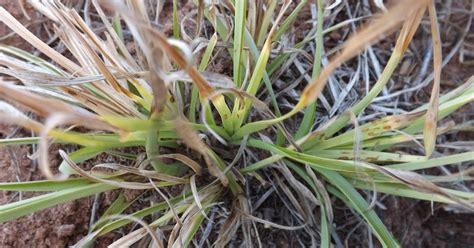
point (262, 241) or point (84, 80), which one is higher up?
point (84, 80)

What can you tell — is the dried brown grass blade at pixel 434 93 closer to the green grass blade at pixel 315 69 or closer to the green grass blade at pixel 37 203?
the green grass blade at pixel 315 69

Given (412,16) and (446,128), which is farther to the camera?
(446,128)

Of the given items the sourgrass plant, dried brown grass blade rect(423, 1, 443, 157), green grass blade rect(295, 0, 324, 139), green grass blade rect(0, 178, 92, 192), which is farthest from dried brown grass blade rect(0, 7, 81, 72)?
dried brown grass blade rect(423, 1, 443, 157)

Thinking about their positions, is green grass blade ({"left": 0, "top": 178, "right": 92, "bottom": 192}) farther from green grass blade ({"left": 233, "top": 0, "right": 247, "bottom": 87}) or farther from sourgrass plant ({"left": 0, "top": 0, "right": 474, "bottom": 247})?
green grass blade ({"left": 233, "top": 0, "right": 247, "bottom": 87})

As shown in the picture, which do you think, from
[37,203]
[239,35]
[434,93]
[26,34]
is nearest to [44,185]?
[37,203]

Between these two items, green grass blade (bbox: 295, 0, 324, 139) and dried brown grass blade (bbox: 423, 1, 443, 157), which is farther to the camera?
green grass blade (bbox: 295, 0, 324, 139)

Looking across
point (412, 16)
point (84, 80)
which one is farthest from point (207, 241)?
point (412, 16)

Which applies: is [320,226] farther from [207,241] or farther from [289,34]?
[289,34]

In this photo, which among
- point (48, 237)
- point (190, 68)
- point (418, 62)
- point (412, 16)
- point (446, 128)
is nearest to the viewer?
point (190, 68)

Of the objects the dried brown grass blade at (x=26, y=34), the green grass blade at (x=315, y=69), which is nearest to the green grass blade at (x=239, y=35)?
the green grass blade at (x=315, y=69)
